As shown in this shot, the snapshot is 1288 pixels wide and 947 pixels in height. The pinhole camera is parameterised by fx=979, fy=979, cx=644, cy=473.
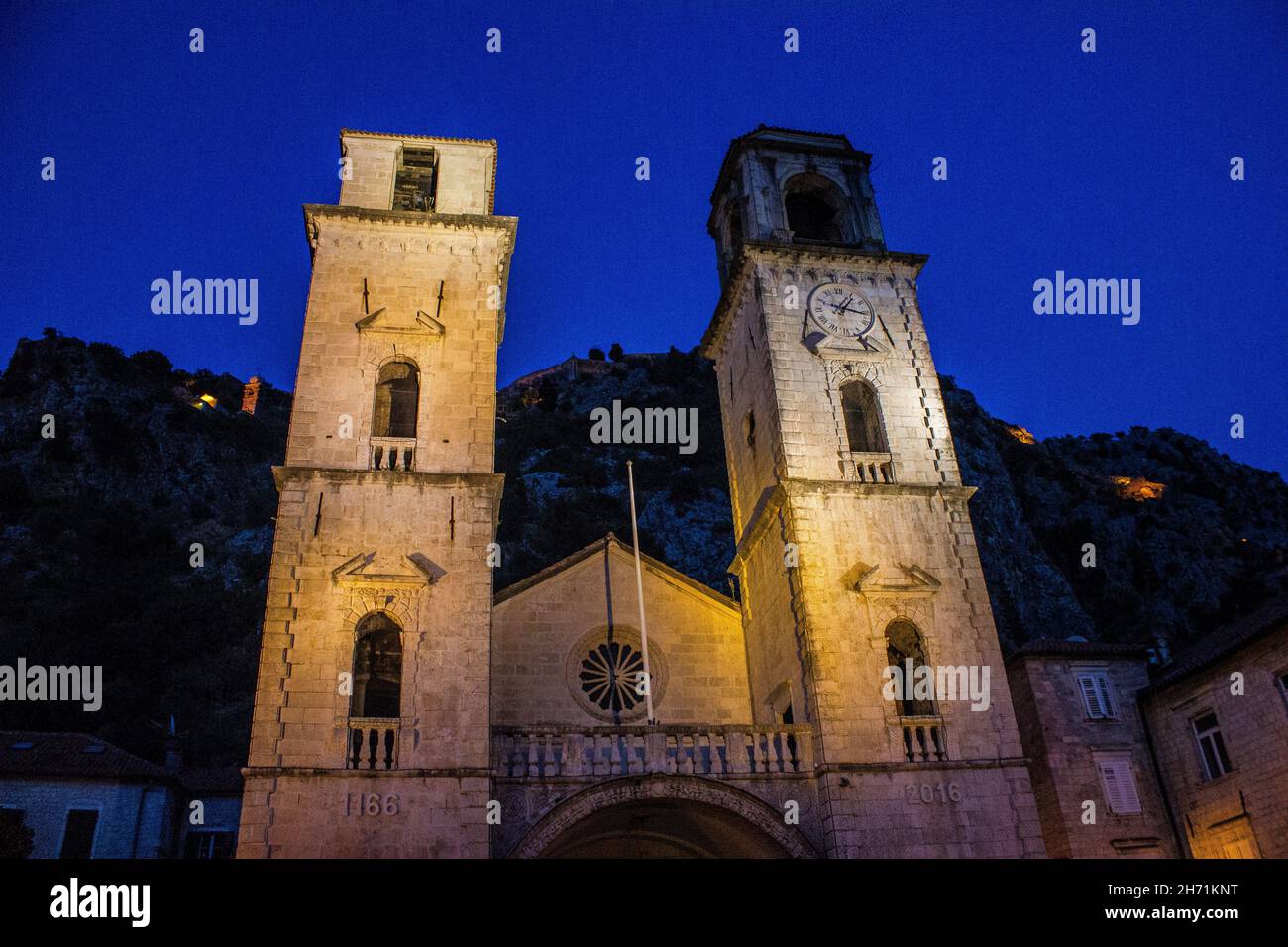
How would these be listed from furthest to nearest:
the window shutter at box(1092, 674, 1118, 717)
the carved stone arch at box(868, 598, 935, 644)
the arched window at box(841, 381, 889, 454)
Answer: the window shutter at box(1092, 674, 1118, 717)
the arched window at box(841, 381, 889, 454)
the carved stone arch at box(868, 598, 935, 644)

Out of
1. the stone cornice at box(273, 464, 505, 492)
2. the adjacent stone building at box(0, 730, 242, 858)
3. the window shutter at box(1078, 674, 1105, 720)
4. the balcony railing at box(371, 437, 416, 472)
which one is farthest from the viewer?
the adjacent stone building at box(0, 730, 242, 858)

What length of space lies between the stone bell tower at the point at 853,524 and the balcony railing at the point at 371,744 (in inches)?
260

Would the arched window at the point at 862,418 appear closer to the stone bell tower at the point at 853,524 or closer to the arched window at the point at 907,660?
the stone bell tower at the point at 853,524

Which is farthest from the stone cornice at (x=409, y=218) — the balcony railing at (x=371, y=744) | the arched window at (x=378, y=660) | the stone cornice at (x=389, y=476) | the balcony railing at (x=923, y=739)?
the balcony railing at (x=923, y=739)

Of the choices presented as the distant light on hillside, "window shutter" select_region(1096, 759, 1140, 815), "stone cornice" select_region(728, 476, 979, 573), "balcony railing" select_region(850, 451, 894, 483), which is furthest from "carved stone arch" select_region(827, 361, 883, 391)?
the distant light on hillside

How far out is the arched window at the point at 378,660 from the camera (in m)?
15.5

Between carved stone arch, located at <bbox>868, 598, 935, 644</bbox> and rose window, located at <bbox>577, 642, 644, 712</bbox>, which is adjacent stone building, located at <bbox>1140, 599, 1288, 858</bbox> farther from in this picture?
rose window, located at <bbox>577, 642, 644, 712</bbox>

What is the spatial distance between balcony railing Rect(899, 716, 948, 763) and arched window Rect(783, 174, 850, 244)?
11335mm

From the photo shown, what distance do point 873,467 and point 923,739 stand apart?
5284 millimetres

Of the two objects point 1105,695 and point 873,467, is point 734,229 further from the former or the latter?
point 1105,695

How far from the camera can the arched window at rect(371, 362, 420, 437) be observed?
58.1ft

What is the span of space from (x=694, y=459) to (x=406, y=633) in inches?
2042

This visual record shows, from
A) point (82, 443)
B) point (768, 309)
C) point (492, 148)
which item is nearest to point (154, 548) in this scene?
point (82, 443)
